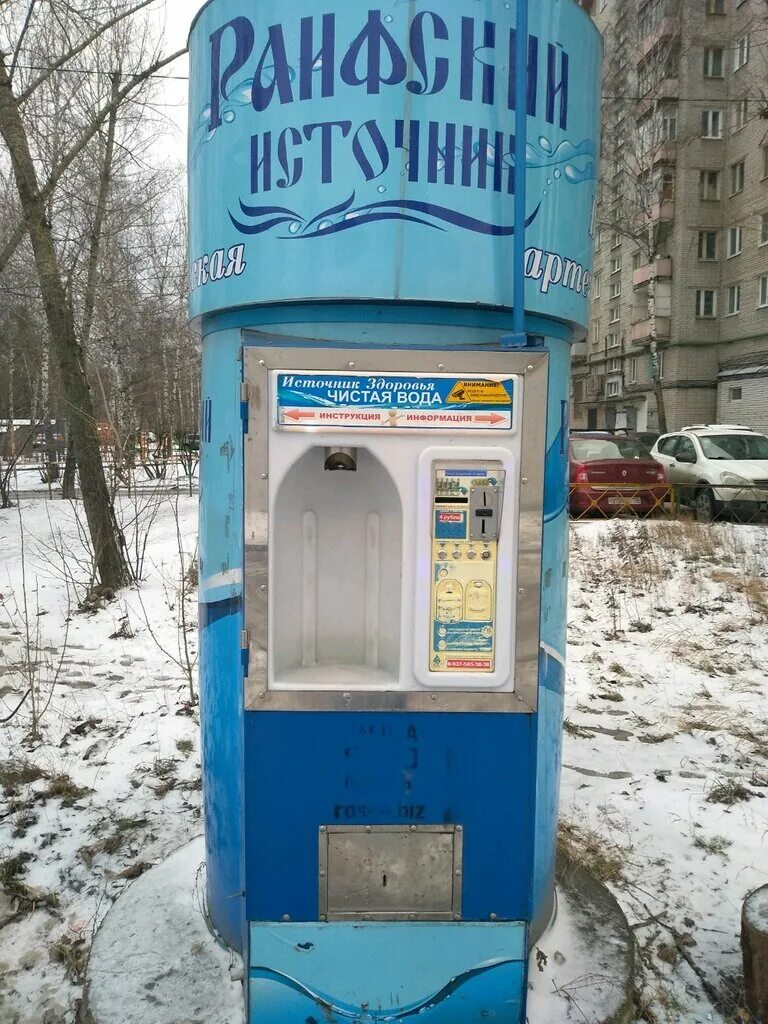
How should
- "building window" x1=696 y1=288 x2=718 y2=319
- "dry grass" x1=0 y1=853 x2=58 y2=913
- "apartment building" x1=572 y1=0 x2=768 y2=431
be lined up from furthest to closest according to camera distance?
"building window" x1=696 y1=288 x2=718 y2=319
"apartment building" x1=572 y1=0 x2=768 y2=431
"dry grass" x1=0 y1=853 x2=58 y2=913

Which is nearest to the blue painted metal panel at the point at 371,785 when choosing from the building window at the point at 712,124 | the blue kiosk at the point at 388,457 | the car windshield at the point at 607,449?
the blue kiosk at the point at 388,457

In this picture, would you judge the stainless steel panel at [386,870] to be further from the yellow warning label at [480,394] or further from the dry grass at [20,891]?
the dry grass at [20,891]

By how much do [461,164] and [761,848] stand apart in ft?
9.20

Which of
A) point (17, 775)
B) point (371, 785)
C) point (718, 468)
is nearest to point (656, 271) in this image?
point (718, 468)

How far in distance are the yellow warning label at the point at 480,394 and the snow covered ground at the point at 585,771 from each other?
6.11 ft

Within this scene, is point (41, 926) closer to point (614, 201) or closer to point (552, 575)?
point (552, 575)

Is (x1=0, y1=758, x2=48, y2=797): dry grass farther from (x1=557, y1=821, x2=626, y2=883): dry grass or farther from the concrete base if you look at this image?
(x1=557, y1=821, x2=626, y2=883): dry grass

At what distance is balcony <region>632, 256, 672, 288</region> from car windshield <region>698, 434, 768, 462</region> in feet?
51.0

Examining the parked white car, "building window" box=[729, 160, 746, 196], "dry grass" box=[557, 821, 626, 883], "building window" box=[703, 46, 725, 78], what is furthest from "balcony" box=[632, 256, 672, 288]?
"dry grass" box=[557, 821, 626, 883]

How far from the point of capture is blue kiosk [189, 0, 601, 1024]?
1.89 meters

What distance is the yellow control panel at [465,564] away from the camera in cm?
192

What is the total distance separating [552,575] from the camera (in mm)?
2273

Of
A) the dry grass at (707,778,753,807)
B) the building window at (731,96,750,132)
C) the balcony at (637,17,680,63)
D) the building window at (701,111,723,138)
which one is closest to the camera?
the dry grass at (707,778,753,807)

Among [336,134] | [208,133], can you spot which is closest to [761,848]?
[336,134]
